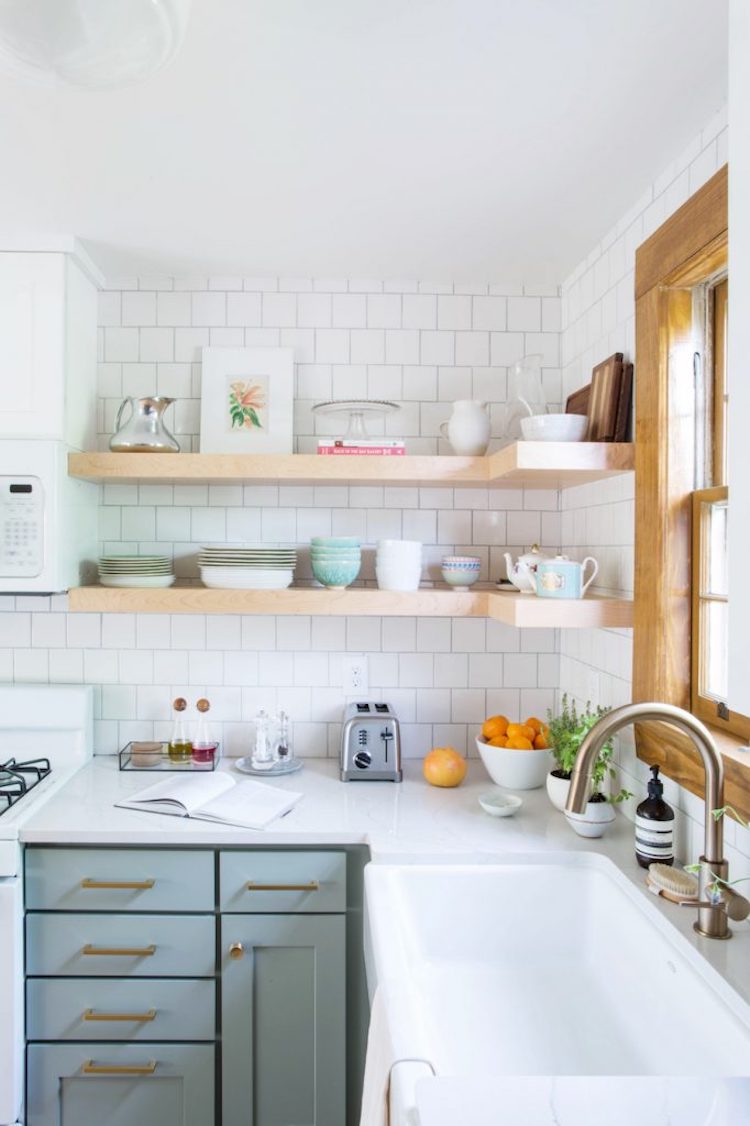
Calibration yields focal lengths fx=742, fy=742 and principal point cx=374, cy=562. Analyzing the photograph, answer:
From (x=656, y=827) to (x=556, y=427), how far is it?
0.97 metres

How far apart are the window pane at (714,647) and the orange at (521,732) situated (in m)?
0.64

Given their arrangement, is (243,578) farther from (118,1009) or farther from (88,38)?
(88,38)

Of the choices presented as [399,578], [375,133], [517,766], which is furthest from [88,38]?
[517,766]

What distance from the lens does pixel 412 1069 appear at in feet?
3.30

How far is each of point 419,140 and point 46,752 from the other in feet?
6.49

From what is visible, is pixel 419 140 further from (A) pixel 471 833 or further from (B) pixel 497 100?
(A) pixel 471 833

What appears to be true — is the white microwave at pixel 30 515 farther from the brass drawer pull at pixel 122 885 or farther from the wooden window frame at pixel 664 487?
the wooden window frame at pixel 664 487

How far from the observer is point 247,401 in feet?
7.73

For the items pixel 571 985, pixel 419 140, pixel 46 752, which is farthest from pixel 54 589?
pixel 571 985

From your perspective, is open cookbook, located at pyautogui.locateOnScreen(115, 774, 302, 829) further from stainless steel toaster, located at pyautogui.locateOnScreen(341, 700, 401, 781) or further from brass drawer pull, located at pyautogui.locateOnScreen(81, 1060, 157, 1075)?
brass drawer pull, located at pyautogui.locateOnScreen(81, 1060, 157, 1075)

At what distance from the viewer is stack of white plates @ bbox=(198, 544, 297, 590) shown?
2145 mm

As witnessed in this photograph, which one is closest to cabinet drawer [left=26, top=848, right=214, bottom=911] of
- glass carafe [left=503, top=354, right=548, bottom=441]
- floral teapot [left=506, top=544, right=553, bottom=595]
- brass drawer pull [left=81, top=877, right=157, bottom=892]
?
brass drawer pull [left=81, top=877, right=157, bottom=892]

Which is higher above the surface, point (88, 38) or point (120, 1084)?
point (88, 38)

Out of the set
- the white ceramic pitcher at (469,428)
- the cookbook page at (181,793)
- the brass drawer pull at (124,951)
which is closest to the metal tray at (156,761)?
the cookbook page at (181,793)
